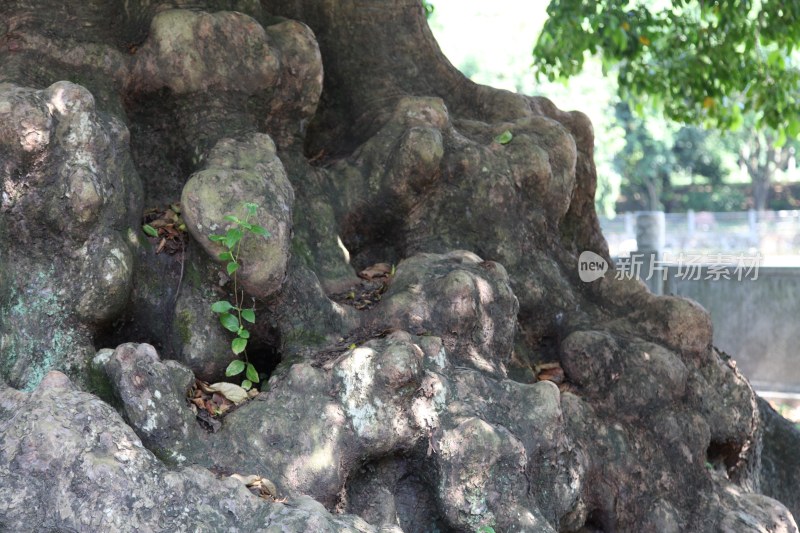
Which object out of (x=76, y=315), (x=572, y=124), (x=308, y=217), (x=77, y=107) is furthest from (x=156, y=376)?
(x=572, y=124)

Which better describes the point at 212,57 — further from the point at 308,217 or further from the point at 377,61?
the point at 377,61

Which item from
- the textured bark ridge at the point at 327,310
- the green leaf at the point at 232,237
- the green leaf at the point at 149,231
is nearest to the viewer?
the textured bark ridge at the point at 327,310

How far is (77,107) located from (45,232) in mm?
450

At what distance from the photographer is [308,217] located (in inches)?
150

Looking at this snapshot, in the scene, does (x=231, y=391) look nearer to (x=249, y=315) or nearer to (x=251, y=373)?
(x=251, y=373)

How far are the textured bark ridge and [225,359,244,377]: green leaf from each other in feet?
0.28

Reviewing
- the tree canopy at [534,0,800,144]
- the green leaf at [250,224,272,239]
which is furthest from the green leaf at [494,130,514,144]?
the tree canopy at [534,0,800,144]

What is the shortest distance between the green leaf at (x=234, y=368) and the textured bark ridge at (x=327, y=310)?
85mm

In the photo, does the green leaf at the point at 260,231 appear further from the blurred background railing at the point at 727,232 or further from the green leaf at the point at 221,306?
the blurred background railing at the point at 727,232

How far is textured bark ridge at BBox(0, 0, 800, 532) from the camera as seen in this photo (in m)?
2.72

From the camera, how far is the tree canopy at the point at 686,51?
707cm

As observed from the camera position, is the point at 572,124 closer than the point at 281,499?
No

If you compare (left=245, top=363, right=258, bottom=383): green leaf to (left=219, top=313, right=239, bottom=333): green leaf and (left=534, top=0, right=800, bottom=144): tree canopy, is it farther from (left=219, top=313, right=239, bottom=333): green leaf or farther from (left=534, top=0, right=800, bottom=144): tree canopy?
(left=534, top=0, right=800, bottom=144): tree canopy

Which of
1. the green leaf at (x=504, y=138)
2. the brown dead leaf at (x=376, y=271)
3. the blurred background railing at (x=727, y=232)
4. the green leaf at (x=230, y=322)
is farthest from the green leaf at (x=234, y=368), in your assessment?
the blurred background railing at (x=727, y=232)
